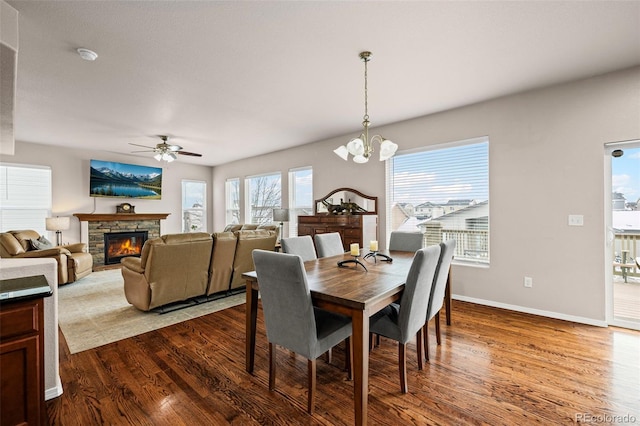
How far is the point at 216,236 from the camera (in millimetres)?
3783

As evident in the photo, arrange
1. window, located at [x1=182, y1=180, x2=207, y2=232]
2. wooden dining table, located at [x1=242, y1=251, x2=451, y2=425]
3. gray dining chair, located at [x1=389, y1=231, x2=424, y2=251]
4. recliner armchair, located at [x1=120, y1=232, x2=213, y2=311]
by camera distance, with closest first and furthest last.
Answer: wooden dining table, located at [x1=242, y1=251, x2=451, y2=425], recliner armchair, located at [x1=120, y1=232, x2=213, y2=311], gray dining chair, located at [x1=389, y1=231, x2=424, y2=251], window, located at [x1=182, y1=180, x2=207, y2=232]

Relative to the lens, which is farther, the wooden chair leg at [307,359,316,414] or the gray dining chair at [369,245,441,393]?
the gray dining chair at [369,245,441,393]

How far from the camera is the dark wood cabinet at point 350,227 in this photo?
453cm

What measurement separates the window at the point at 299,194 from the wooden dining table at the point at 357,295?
11.5 ft

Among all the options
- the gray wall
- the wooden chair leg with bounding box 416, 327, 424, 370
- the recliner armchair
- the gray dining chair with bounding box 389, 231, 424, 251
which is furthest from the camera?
the gray dining chair with bounding box 389, 231, 424, 251

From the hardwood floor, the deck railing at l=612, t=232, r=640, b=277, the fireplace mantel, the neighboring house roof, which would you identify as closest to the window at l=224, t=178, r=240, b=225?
the fireplace mantel

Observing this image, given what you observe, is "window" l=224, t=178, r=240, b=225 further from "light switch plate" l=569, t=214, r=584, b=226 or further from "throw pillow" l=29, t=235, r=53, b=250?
"light switch plate" l=569, t=214, r=584, b=226

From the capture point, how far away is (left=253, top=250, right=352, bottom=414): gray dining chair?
1.71 meters

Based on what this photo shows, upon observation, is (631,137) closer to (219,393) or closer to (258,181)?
(219,393)

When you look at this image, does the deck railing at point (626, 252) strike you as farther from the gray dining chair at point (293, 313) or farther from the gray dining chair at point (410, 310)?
the gray dining chair at point (293, 313)

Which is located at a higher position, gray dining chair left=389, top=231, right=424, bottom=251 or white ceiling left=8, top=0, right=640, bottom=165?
white ceiling left=8, top=0, right=640, bottom=165

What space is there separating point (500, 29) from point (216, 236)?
11.9ft

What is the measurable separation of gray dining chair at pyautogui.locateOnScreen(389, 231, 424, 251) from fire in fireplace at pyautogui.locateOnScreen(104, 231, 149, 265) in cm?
638

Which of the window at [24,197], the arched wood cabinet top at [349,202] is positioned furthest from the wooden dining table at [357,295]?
the window at [24,197]
